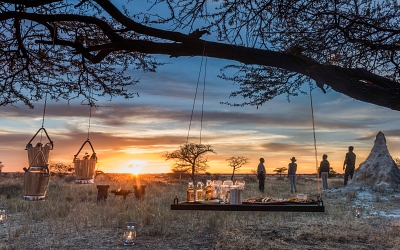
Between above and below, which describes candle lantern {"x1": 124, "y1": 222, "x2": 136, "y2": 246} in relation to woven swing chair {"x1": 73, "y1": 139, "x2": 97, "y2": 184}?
below

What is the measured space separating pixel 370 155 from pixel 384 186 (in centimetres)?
219

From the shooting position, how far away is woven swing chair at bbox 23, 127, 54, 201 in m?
4.15

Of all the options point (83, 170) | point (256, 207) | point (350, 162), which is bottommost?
point (256, 207)

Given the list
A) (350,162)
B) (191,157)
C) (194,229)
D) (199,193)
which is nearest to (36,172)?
(199,193)

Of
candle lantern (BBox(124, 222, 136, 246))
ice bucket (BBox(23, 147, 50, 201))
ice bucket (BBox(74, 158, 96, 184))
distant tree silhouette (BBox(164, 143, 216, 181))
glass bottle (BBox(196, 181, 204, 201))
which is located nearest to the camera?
ice bucket (BBox(23, 147, 50, 201))

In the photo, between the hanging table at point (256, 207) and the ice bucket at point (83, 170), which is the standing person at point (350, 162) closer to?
the hanging table at point (256, 207)

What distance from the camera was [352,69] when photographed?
5.65m

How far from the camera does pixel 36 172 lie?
4160mm

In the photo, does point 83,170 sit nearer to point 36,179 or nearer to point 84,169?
point 84,169

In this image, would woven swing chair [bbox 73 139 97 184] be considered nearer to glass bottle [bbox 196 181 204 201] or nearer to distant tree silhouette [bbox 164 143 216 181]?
glass bottle [bbox 196 181 204 201]

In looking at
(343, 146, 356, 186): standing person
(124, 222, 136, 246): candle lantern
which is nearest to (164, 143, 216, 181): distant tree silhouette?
(343, 146, 356, 186): standing person

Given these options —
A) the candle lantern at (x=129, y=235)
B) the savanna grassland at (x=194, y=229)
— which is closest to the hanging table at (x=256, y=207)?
the savanna grassland at (x=194, y=229)

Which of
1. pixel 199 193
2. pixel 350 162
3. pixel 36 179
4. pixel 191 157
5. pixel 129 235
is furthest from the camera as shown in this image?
pixel 191 157

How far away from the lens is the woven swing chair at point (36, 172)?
4.15m
